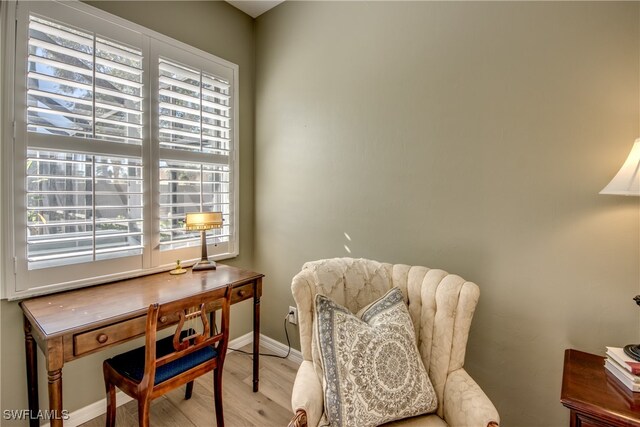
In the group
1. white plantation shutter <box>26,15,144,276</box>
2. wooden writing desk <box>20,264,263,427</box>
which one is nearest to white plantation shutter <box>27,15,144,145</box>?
white plantation shutter <box>26,15,144,276</box>

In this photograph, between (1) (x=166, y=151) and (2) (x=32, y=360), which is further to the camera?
(1) (x=166, y=151)

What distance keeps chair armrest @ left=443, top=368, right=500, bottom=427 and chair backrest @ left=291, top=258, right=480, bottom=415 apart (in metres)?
0.04

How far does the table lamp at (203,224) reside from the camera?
197 centimetres

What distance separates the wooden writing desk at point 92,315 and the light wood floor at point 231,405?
0.55 meters

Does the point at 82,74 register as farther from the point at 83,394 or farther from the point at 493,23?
the point at 493,23

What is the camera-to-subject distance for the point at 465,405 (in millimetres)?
1112

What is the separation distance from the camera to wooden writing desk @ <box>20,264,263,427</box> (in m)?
1.20

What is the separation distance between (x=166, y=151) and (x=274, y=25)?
4.43 ft

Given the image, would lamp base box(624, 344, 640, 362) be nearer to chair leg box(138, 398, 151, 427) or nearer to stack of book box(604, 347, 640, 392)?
stack of book box(604, 347, 640, 392)

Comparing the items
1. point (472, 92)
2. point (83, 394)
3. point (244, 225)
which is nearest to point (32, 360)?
point (83, 394)

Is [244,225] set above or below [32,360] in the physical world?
above

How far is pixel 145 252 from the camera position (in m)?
1.95

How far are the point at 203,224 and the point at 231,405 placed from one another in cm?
115

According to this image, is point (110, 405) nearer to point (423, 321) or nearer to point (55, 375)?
point (55, 375)
